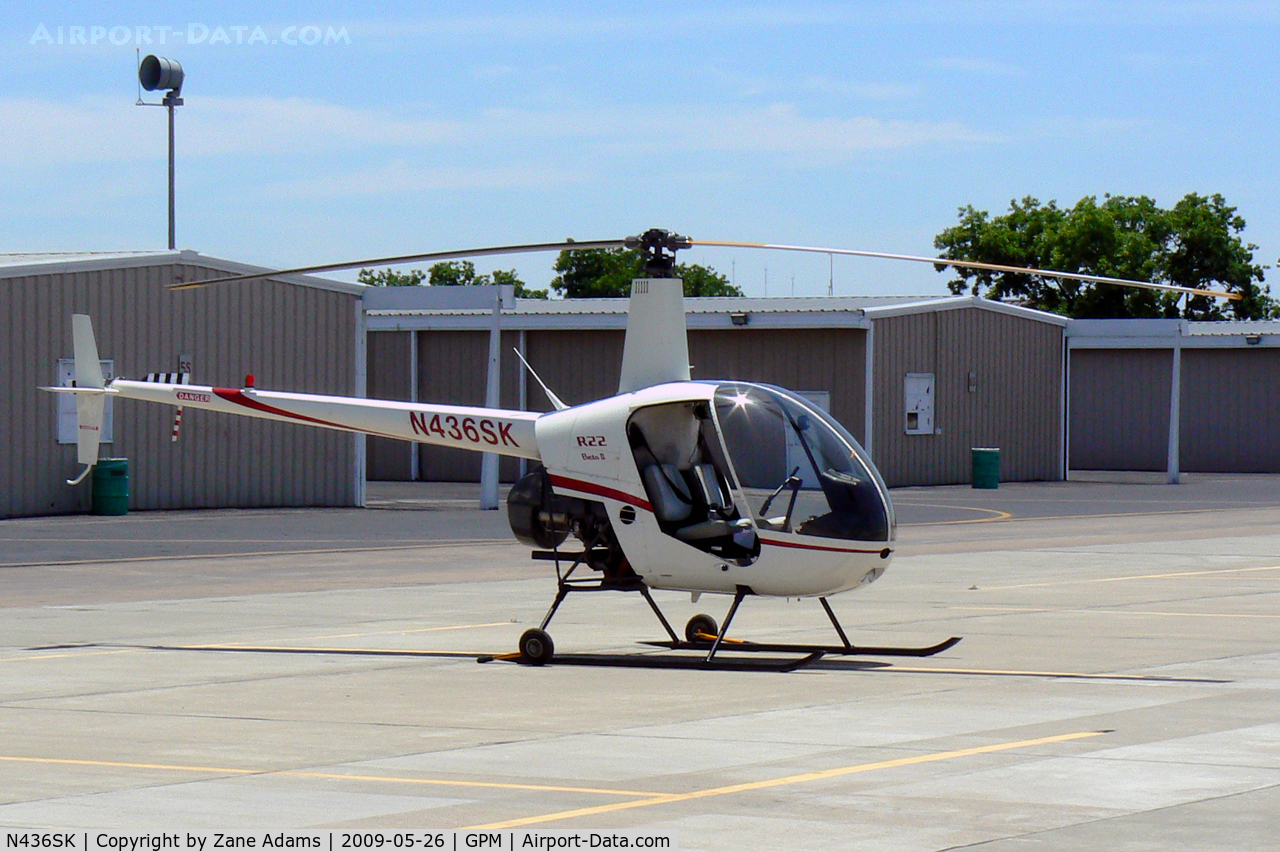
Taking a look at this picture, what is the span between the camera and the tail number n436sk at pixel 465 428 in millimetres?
14703

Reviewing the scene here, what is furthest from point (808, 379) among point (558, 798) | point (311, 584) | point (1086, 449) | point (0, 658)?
point (558, 798)

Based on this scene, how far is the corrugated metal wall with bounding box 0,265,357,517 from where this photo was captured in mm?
32438

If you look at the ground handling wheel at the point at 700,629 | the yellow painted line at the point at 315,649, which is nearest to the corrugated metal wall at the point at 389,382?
the yellow painted line at the point at 315,649

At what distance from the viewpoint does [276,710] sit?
11383mm

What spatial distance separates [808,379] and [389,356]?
11793 millimetres

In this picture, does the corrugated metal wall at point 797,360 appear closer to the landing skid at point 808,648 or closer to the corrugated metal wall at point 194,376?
the corrugated metal wall at point 194,376

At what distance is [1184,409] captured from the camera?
59219 millimetres

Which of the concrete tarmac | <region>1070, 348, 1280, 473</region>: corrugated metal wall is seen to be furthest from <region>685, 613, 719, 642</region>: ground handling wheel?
<region>1070, 348, 1280, 473</region>: corrugated metal wall

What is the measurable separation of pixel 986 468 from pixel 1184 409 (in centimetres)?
1491

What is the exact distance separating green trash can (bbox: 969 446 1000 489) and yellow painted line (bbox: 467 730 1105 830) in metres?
37.1

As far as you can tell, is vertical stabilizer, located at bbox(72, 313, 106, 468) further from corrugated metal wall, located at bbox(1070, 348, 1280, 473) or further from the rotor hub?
corrugated metal wall, located at bbox(1070, 348, 1280, 473)

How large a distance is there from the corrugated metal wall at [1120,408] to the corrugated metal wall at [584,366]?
54.3 feet

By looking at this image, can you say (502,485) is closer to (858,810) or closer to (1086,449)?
(1086,449)

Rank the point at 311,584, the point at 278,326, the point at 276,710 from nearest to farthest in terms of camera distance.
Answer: the point at 276,710 → the point at 311,584 → the point at 278,326
